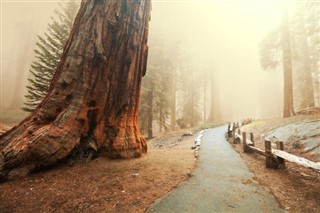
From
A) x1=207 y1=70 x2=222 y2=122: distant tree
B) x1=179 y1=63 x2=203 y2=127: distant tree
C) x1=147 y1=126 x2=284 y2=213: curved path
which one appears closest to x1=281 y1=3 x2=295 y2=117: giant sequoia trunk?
x1=147 y1=126 x2=284 y2=213: curved path

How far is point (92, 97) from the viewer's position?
619 cm

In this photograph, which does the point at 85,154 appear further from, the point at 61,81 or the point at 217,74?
the point at 217,74

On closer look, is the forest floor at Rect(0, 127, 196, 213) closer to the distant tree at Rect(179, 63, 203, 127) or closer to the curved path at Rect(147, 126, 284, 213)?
the curved path at Rect(147, 126, 284, 213)

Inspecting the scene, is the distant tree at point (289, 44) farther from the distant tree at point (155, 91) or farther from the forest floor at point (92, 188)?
the forest floor at point (92, 188)

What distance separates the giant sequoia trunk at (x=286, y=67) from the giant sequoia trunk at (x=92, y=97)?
40.1ft

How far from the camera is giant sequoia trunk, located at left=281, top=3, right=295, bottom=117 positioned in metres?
14.3

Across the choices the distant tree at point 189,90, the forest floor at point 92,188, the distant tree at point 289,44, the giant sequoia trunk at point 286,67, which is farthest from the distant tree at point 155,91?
the forest floor at point 92,188

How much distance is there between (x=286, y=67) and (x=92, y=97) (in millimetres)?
15300

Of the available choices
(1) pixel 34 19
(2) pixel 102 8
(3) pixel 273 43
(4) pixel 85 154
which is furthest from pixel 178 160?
(1) pixel 34 19

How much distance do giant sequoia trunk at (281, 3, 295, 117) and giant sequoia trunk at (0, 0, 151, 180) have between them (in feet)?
40.1

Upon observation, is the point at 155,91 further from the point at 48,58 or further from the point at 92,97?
the point at 92,97

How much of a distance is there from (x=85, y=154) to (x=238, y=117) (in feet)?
230

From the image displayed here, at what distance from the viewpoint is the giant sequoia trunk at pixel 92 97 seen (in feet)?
15.5

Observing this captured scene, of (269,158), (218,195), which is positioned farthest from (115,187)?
(269,158)
